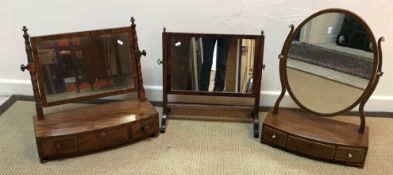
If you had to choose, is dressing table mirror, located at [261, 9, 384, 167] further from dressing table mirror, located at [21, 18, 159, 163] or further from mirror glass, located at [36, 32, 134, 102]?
mirror glass, located at [36, 32, 134, 102]

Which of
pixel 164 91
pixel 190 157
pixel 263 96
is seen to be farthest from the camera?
pixel 263 96

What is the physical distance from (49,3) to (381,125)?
2.12 meters

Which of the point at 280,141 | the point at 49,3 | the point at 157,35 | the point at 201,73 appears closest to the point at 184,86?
the point at 201,73

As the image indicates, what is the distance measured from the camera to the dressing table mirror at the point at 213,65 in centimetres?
192

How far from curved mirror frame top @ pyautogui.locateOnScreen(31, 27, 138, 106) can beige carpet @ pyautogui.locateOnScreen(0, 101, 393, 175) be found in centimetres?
32

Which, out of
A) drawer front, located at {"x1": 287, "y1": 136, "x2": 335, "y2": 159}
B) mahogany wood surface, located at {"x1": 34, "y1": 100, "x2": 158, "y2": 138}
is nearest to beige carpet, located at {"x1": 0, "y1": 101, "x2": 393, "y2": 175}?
drawer front, located at {"x1": 287, "y1": 136, "x2": 335, "y2": 159}

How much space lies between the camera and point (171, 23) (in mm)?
2082

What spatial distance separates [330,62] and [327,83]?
11cm

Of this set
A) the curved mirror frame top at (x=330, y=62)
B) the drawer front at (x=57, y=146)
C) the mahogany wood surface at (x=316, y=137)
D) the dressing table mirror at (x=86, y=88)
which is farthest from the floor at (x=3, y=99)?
the curved mirror frame top at (x=330, y=62)

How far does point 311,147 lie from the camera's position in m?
1.77

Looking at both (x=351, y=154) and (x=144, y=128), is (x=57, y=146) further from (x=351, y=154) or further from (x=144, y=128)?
(x=351, y=154)

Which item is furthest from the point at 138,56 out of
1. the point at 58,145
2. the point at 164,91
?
the point at 58,145

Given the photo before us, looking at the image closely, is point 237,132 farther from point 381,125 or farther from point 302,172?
point 381,125

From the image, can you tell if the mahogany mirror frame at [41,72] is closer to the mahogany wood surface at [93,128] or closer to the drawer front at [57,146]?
the mahogany wood surface at [93,128]
